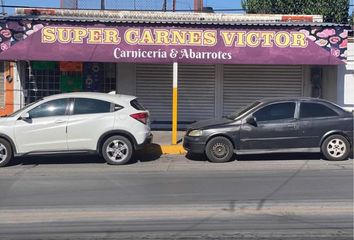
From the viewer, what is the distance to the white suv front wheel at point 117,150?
511 inches

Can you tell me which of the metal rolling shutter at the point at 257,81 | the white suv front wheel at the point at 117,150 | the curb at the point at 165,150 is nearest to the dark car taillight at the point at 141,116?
the white suv front wheel at the point at 117,150

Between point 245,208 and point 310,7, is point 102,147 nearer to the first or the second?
point 245,208

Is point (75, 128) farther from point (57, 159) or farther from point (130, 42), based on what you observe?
point (130, 42)

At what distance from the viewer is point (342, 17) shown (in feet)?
107

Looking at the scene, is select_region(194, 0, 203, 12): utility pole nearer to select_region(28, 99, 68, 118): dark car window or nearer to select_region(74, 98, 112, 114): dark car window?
select_region(74, 98, 112, 114): dark car window

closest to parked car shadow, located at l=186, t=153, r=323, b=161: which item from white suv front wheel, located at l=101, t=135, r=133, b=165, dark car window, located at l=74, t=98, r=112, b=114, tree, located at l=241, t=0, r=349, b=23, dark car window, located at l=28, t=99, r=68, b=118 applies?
white suv front wheel, located at l=101, t=135, r=133, b=165

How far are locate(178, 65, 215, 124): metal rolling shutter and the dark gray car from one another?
620 cm

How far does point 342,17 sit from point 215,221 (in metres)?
27.7

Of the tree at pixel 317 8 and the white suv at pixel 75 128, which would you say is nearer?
the white suv at pixel 75 128

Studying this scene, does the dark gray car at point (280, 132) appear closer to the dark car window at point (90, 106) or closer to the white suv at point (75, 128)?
the white suv at point (75, 128)

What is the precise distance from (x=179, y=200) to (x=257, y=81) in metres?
11.4

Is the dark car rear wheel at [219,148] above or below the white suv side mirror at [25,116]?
below

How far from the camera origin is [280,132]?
13086mm

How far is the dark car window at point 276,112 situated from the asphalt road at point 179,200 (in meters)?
1.04
